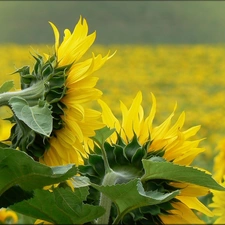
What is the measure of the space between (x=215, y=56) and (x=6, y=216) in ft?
29.8

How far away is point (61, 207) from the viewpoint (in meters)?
0.65

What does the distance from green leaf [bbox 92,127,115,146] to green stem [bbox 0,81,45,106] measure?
0.07m

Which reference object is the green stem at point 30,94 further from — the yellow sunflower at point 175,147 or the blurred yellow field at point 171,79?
the blurred yellow field at point 171,79

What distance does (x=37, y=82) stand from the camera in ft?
2.21

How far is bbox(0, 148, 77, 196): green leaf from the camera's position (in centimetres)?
55

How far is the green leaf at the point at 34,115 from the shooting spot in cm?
56

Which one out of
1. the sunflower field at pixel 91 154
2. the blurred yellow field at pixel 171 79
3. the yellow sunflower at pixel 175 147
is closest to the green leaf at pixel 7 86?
the sunflower field at pixel 91 154

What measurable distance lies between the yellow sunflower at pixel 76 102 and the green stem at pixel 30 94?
0.09 feet

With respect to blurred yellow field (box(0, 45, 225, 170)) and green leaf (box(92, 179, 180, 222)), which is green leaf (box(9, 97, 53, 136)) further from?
blurred yellow field (box(0, 45, 225, 170))

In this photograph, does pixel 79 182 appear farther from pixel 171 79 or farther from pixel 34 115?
pixel 171 79

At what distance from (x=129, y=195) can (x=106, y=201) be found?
5cm

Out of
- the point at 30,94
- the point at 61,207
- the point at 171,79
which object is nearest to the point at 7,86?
the point at 30,94

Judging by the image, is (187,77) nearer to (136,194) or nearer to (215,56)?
(215,56)

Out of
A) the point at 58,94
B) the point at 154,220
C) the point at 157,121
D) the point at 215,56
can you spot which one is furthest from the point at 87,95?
the point at 215,56
